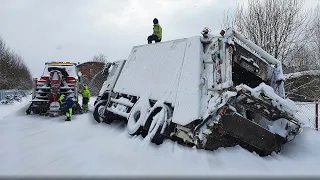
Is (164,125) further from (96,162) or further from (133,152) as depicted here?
(96,162)

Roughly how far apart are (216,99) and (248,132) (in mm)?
710

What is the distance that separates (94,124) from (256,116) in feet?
16.3

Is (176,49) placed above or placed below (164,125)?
above

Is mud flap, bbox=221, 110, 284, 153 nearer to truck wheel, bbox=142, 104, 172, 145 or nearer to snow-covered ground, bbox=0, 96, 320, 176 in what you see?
snow-covered ground, bbox=0, 96, 320, 176

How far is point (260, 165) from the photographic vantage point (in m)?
4.42

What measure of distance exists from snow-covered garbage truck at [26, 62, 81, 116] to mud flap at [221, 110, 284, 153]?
7.53 meters

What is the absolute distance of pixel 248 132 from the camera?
4641mm

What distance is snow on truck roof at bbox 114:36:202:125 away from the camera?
5043mm

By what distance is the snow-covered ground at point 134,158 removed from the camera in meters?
3.99

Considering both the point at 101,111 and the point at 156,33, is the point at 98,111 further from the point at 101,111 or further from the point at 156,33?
the point at 156,33

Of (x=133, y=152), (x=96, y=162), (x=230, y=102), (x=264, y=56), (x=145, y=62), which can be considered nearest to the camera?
(x=96, y=162)

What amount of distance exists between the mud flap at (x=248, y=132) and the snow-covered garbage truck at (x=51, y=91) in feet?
24.7

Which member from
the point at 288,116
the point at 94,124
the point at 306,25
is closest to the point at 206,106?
the point at 288,116

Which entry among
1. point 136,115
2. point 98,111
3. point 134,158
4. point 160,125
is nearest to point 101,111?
point 98,111
